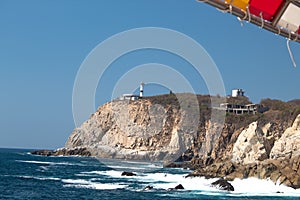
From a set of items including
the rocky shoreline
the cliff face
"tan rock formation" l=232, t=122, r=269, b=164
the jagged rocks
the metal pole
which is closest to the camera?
the metal pole

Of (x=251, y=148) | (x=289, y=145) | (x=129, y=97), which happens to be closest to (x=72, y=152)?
(x=129, y=97)

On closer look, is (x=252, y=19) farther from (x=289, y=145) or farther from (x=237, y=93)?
(x=237, y=93)

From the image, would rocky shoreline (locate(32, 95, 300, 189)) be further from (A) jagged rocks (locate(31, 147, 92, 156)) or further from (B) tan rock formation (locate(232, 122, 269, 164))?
(B) tan rock formation (locate(232, 122, 269, 164))

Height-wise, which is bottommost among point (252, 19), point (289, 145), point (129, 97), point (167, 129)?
point (252, 19)

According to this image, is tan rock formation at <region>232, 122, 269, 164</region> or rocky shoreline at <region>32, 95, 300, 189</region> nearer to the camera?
tan rock formation at <region>232, 122, 269, 164</region>

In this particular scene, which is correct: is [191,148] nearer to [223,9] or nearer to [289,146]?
[289,146]

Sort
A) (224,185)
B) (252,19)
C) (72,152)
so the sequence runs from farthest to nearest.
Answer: (72,152)
(224,185)
(252,19)

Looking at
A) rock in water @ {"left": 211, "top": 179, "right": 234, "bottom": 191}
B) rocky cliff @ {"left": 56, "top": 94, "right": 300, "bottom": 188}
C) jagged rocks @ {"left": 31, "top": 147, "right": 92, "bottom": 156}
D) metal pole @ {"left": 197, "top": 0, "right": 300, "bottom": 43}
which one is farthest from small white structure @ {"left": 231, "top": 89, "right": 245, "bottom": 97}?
metal pole @ {"left": 197, "top": 0, "right": 300, "bottom": 43}

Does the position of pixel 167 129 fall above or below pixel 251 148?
above

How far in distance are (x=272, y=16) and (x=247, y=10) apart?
1.30 feet

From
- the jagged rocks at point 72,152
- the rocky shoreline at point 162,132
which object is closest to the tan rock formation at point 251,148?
the rocky shoreline at point 162,132

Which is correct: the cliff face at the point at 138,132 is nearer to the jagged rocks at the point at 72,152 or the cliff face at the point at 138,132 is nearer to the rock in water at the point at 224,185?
the jagged rocks at the point at 72,152

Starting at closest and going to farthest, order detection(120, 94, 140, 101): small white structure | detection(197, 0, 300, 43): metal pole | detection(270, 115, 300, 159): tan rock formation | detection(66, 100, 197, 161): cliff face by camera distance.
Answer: detection(197, 0, 300, 43): metal pole < detection(270, 115, 300, 159): tan rock formation < detection(66, 100, 197, 161): cliff face < detection(120, 94, 140, 101): small white structure

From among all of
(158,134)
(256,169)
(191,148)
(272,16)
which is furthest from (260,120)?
(272,16)
